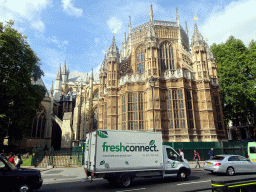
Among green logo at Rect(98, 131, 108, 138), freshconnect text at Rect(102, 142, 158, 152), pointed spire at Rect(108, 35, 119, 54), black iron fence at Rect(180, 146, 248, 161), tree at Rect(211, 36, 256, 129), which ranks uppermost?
pointed spire at Rect(108, 35, 119, 54)

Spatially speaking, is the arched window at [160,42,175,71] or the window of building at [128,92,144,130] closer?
the window of building at [128,92,144,130]

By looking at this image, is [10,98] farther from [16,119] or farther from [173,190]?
[173,190]

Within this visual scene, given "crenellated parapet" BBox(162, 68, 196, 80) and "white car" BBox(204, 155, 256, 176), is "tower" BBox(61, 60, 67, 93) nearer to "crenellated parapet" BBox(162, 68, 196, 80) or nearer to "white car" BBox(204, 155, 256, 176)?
"crenellated parapet" BBox(162, 68, 196, 80)

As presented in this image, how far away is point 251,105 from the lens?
2470 cm

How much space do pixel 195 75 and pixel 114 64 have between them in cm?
1160

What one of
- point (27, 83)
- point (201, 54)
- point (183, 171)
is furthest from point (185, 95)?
point (27, 83)

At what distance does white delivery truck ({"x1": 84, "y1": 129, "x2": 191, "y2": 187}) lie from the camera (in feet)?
26.1

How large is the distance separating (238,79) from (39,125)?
33832 millimetres

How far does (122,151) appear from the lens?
8.38 m

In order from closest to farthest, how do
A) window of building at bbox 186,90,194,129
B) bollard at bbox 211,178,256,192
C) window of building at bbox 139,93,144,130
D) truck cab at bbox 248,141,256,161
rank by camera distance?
bollard at bbox 211,178,256,192 < truck cab at bbox 248,141,256,161 < window of building at bbox 186,90,194,129 < window of building at bbox 139,93,144,130

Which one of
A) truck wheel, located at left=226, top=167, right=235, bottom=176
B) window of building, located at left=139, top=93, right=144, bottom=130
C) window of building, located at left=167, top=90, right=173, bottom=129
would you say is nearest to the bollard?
truck wheel, located at left=226, top=167, right=235, bottom=176

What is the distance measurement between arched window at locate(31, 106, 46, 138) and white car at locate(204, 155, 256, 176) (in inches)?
1143

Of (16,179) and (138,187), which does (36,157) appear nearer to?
(16,179)

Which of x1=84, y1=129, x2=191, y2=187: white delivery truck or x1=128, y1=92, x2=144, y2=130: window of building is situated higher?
x1=128, y1=92, x2=144, y2=130: window of building
